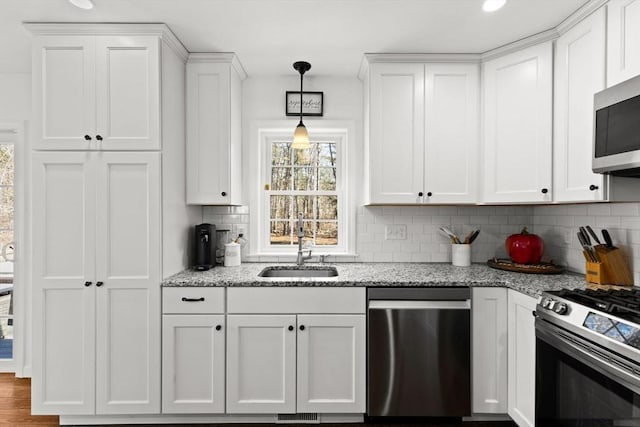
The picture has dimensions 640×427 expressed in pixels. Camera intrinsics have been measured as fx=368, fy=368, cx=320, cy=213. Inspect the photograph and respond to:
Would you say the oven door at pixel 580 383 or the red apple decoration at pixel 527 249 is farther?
the red apple decoration at pixel 527 249

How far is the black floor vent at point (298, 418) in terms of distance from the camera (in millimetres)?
2271

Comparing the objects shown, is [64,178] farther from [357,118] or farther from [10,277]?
[357,118]

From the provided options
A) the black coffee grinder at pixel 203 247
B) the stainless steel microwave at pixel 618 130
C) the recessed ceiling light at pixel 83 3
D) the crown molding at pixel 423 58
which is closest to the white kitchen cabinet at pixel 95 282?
the black coffee grinder at pixel 203 247

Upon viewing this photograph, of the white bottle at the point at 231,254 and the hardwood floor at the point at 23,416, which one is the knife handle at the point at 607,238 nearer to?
the hardwood floor at the point at 23,416

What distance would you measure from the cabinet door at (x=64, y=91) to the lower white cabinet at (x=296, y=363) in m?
1.41

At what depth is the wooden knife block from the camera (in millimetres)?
1993

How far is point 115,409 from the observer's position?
2.16 m

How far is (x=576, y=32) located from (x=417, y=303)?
1.74m

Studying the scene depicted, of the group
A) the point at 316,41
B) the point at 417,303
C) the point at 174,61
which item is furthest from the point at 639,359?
the point at 174,61

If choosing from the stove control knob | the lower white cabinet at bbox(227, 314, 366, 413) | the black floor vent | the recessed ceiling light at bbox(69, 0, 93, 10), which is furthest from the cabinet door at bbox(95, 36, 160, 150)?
the stove control knob

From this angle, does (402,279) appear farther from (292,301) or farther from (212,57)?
(212,57)

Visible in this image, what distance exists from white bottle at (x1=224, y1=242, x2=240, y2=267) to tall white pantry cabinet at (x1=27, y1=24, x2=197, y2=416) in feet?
1.93

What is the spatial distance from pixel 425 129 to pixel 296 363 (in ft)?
5.70

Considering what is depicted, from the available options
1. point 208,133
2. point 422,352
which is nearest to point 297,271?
point 422,352
